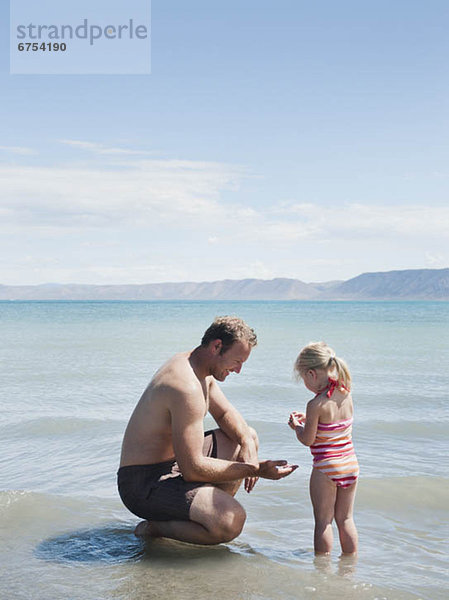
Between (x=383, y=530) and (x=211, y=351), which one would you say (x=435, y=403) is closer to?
(x=383, y=530)

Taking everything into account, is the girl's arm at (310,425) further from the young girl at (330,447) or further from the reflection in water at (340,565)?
the reflection in water at (340,565)

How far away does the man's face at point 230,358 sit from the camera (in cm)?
425

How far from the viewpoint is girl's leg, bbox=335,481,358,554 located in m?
4.32

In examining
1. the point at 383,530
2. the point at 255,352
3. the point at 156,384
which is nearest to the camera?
the point at 156,384

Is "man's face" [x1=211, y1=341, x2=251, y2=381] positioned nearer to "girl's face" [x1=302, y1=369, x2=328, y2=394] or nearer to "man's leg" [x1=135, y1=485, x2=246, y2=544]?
"girl's face" [x1=302, y1=369, x2=328, y2=394]

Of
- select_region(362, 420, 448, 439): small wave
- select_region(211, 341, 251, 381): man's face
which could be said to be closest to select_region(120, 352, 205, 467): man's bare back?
select_region(211, 341, 251, 381): man's face

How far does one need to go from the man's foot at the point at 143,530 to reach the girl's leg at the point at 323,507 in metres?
1.13

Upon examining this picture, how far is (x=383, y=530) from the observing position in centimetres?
496

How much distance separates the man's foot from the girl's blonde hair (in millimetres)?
1474

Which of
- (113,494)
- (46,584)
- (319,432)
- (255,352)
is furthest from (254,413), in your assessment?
(255,352)

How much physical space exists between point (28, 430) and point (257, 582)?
4.85 m

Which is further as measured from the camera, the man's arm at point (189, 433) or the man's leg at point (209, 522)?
the man's leg at point (209, 522)

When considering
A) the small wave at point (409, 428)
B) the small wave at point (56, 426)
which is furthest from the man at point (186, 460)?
the small wave at point (409, 428)

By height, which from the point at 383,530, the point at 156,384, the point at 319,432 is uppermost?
the point at 156,384
